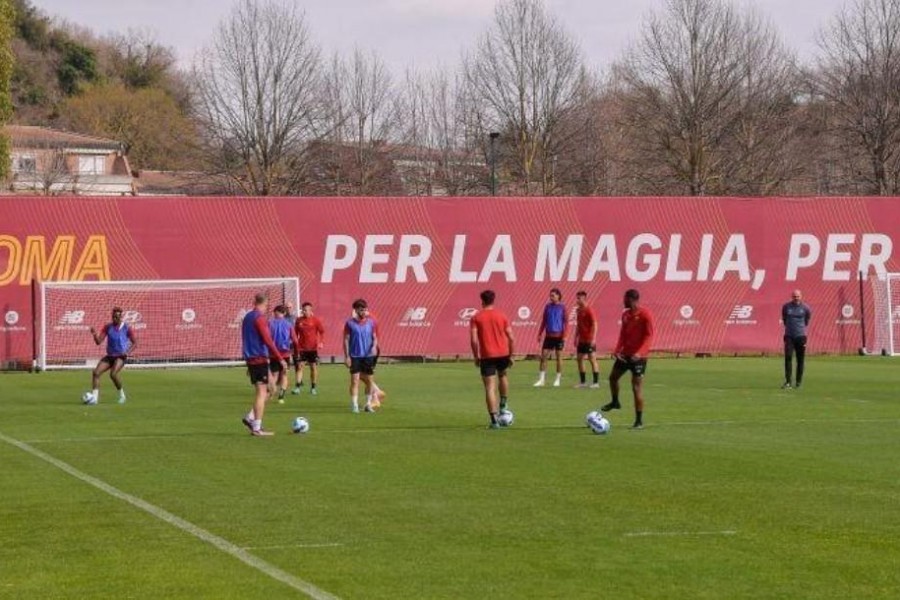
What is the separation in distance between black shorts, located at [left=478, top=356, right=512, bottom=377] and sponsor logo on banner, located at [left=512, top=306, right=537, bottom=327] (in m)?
26.3

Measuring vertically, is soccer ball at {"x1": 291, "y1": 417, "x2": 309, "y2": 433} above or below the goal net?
below

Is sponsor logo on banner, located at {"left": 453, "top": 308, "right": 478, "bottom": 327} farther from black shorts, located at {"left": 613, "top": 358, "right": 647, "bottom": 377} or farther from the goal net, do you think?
black shorts, located at {"left": 613, "top": 358, "right": 647, "bottom": 377}

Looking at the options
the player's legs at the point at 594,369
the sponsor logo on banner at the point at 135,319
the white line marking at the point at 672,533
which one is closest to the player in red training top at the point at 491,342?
the player's legs at the point at 594,369

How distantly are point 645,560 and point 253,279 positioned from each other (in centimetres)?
3730

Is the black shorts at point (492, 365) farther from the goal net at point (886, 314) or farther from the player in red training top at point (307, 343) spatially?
the goal net at point (886, 314)

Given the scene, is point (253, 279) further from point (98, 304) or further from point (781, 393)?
point (781, 393)

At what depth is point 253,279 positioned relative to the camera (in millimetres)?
48000

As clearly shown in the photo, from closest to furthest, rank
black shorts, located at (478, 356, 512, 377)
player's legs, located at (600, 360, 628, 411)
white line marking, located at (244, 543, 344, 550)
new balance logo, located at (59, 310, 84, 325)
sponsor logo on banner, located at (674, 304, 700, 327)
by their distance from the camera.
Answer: white line marking, located at (244, 543, 344, 550), player's legs, located at (600, 360, 628, 411), black shorts, located at (478, 356, 512, 377), new balance logo, located at (59, 310, 84, 325), sponsor logo on banner, located at (674, 304, 700, 327)

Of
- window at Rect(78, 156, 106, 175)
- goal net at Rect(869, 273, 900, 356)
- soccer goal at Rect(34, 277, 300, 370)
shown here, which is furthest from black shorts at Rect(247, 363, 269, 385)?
window at Rect(78, 156, 106, 175)

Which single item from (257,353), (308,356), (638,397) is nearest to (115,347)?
(308,356)

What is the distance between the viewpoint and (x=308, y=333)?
34125 millimetres

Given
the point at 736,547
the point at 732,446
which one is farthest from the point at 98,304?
the point at 736,547

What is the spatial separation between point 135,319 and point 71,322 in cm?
178

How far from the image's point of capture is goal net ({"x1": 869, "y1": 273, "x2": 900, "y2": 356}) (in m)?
50.9
